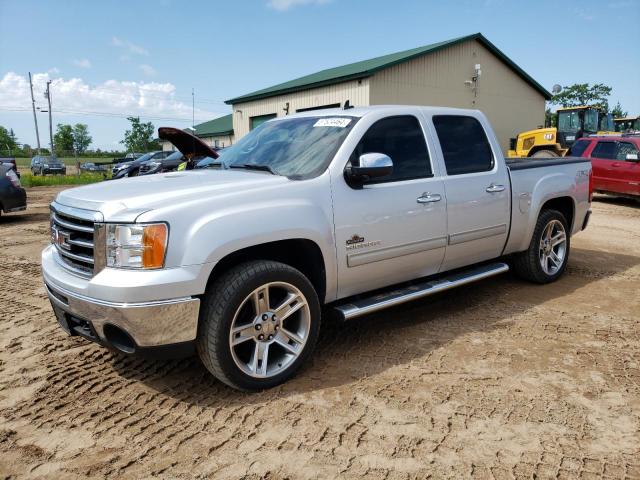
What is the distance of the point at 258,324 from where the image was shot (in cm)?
318

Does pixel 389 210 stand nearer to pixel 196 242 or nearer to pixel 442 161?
pixel 442 161

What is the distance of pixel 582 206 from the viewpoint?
5836mm

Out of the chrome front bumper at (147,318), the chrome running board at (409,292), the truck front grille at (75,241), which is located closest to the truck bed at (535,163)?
the chrome running board at (409,292)

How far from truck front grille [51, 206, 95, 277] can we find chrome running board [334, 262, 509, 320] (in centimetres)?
167

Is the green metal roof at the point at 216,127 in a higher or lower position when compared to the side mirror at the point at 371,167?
higher

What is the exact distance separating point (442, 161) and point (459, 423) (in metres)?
2.23

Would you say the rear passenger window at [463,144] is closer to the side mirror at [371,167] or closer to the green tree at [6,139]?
the side mirror at [371,167]

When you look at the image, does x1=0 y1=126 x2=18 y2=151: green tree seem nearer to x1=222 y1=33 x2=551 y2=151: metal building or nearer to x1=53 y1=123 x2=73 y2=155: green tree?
x1=53 y1=123 x2=73 y2=155: green tree

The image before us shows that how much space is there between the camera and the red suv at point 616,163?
1219 cm

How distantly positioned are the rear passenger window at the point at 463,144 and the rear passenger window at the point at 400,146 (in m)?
0.26

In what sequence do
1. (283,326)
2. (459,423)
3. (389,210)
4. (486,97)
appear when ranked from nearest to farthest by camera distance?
1. (459,423)
2. (283,326)
3. (389,210)
4. (486,97)

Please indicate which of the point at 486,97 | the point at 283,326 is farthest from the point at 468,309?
the point at 486,97

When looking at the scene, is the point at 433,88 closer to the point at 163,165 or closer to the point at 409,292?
the point at 163,165

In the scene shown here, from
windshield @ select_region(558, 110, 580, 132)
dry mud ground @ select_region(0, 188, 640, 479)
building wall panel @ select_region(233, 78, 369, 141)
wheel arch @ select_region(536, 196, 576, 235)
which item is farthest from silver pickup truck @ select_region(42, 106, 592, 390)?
windshield @ select_region(558, 110, 580, 132)
